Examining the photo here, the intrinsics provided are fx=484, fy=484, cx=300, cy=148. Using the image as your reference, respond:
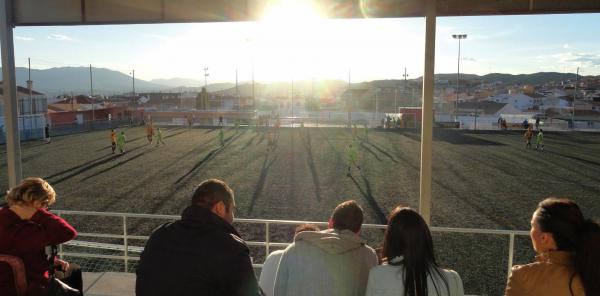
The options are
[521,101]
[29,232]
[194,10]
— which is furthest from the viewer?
[521,101]

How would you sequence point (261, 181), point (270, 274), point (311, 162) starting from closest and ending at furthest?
1. point (270, 274)
2. point (261, 181)
3. point (311, 162)

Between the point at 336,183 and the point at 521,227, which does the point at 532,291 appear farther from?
the point at 336,183

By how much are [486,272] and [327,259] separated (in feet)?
21.2

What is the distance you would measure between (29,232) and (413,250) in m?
2.06

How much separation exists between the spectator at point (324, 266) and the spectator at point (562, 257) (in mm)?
726

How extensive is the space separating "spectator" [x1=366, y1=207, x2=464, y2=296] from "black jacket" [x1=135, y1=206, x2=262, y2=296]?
1.99 ft

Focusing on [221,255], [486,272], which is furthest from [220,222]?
[486,272]

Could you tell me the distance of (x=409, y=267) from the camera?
2.22 meters

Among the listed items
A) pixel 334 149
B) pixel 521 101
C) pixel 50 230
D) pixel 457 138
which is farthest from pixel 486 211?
pixel 521 101

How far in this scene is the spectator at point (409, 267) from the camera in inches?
87.5

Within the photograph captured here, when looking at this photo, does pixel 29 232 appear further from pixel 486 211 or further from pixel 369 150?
pixel 369 150

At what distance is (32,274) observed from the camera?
2736mm

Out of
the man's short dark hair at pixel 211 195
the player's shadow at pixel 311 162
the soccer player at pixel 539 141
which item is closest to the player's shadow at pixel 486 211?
the player's shadow at pixel 311 162

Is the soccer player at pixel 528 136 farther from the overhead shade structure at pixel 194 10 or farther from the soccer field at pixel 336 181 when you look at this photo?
the overhead shade structure at pixel 194 10
